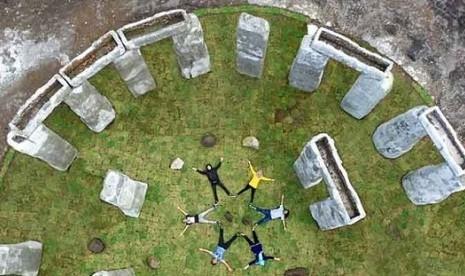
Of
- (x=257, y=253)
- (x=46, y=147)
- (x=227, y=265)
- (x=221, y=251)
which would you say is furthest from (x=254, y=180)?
(x=46, y=147)

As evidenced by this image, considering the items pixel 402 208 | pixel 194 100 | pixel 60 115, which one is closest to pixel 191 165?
pixel 194 100

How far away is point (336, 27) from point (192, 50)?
4.79 m

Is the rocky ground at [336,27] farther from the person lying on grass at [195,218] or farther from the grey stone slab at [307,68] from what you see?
the person lying on grass at [195,218]

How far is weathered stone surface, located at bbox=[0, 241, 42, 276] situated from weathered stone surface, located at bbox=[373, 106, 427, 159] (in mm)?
10215

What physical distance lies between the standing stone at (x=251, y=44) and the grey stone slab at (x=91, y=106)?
4.00m

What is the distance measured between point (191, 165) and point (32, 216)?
483cm

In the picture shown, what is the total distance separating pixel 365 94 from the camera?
18.1 m

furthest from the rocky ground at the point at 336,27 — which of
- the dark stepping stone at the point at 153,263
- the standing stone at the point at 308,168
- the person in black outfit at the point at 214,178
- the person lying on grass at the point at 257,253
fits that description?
the person lying on grass at the point at 257,253

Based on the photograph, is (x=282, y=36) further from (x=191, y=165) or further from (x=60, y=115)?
(x=60, y=115)

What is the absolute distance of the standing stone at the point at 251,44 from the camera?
1648 cm

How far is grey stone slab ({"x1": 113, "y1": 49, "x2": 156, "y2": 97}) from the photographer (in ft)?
56.0

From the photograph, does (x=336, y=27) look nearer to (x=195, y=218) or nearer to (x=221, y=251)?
(x=195, y=218)

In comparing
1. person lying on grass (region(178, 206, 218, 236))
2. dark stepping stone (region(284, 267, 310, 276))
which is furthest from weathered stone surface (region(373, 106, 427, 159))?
person lying on grass (region(178, 206, 218, 236))

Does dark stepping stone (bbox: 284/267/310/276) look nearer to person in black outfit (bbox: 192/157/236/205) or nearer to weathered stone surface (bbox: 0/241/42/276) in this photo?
person in black outfit (bbox: 192/157/236/205)
